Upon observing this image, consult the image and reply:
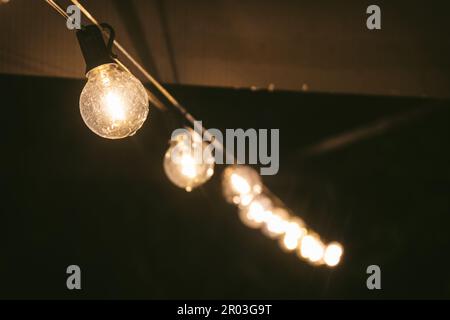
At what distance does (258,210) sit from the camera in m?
5.09

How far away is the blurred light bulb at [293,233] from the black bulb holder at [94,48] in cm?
405

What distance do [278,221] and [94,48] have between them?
399 cm

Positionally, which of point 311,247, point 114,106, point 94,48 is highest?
point 311,247

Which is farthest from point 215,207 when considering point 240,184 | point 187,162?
point 187,162

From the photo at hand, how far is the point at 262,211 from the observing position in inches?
202

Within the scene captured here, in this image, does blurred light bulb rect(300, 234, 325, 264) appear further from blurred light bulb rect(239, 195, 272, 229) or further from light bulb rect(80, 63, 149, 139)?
light bulb rect(80, 63, 149, 139)

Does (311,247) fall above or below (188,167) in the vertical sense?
above

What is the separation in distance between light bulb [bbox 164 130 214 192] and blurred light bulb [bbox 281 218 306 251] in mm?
2569

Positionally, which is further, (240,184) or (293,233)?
(293,233)

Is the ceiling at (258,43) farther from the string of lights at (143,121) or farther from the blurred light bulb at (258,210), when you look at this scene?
the blurred light bulb at (258,210)

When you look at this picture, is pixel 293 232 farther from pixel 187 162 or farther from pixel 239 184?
pixel 187 162

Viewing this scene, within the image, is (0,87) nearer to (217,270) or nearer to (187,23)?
(187,23)

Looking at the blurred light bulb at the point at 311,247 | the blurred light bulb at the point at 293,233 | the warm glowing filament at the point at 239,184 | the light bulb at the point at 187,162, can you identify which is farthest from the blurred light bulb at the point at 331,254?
the light bulb at the point at 187,162

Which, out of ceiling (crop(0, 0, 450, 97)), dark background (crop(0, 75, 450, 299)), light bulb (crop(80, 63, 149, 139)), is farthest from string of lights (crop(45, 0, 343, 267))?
dark background (crop(0, 75, 450, 299))
